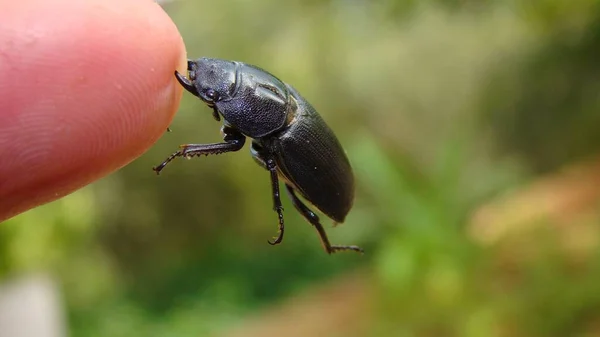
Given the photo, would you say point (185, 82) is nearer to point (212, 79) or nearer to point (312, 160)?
point (212, 79)

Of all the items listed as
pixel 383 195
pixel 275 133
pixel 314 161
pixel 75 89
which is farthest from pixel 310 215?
pixel 383 195

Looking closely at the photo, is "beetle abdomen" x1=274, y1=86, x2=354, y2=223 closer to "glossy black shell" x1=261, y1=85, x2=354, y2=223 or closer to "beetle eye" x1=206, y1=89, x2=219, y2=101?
"glossy black shell" x1=261, y1=85, x2=354, y2=223

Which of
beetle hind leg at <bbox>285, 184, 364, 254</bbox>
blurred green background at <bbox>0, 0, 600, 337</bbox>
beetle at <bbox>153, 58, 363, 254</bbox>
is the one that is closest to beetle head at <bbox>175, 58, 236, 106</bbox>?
beetle at <bbox>153, 58, 363, 254</bbox>

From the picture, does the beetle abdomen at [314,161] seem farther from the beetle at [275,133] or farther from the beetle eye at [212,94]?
the beetle eye at [212,94]

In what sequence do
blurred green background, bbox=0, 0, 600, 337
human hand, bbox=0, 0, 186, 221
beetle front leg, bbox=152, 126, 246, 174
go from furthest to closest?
blurred green background, bbox=0, 0, 600, 337, beetle front leg, bbox=152, 126, 246, 174, human hand, bbox=0, 0, 186, 221

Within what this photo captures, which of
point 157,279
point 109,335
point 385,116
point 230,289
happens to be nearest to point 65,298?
point 109,335

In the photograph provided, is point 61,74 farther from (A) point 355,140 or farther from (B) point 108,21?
(A) point 355,140

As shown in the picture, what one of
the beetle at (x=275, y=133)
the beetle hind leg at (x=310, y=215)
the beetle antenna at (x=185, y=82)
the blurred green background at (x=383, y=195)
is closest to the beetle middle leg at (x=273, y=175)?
the beetle at (x=275, y=133)
